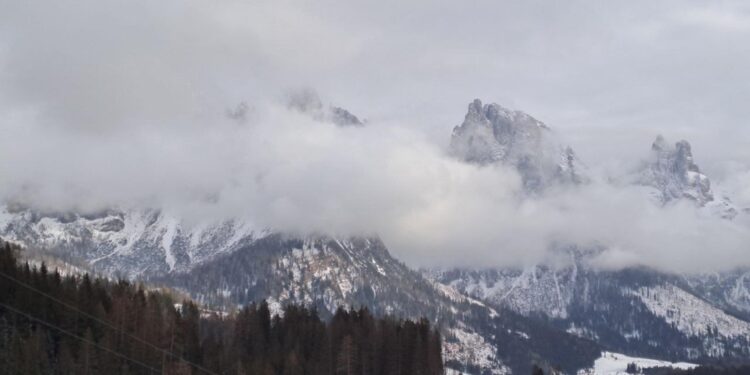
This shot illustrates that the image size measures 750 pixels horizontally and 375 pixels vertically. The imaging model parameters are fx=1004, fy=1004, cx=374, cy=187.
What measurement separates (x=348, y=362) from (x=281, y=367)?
10.4 metres

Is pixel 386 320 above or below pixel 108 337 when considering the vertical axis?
above

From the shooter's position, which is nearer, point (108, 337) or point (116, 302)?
point (108, 337)

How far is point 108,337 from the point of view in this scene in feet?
432

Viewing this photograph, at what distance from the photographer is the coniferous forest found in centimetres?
12312

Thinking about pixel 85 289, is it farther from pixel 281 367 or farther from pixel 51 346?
pixel 281 367

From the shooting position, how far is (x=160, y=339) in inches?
5591

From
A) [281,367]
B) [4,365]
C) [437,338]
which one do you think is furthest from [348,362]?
[4,365]

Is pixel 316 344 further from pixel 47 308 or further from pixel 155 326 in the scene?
pixel 47 308

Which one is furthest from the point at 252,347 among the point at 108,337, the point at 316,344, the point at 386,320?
the point at 108,337

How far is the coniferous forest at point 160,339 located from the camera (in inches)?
4847

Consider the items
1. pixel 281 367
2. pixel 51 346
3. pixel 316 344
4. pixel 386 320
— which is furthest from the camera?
pixel 386 320

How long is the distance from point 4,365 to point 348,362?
189 ft

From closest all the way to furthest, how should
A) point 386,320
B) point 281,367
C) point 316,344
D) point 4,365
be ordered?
point 4,365 < point 281,367 < point 316,344 < point 386,320

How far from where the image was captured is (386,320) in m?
179
